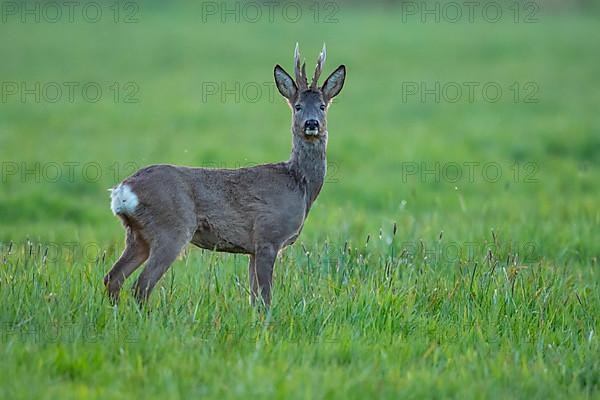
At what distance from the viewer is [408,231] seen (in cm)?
944

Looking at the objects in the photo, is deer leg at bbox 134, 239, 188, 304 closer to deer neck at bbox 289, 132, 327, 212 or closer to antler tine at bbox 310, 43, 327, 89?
deer neck at bbox 289, 132, 327, 212

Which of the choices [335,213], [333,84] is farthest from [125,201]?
[335,213]

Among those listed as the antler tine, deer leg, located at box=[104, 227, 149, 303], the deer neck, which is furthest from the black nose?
deer leg, located at box=[104, 227, 149, 303]

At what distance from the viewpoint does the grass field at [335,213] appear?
530 cm

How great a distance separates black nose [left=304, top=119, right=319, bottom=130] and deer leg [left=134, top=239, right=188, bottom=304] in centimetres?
141

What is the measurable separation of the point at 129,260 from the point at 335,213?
4186 millimetres

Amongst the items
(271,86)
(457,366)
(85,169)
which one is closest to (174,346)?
(457,366)

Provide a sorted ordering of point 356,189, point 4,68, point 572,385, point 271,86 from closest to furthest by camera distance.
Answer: point 572,385, point 356,189, point 271,86, point 4,68

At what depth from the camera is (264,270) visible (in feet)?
22.0

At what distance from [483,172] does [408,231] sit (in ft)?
17.0

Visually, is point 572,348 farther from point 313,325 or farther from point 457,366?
point 313,325

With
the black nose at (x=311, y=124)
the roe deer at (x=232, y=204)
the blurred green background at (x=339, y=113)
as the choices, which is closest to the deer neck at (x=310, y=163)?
the roe deer at (x=232, y=204)

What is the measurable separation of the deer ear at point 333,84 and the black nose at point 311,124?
1.26 ft

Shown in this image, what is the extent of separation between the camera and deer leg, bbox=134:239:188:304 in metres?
6.26
